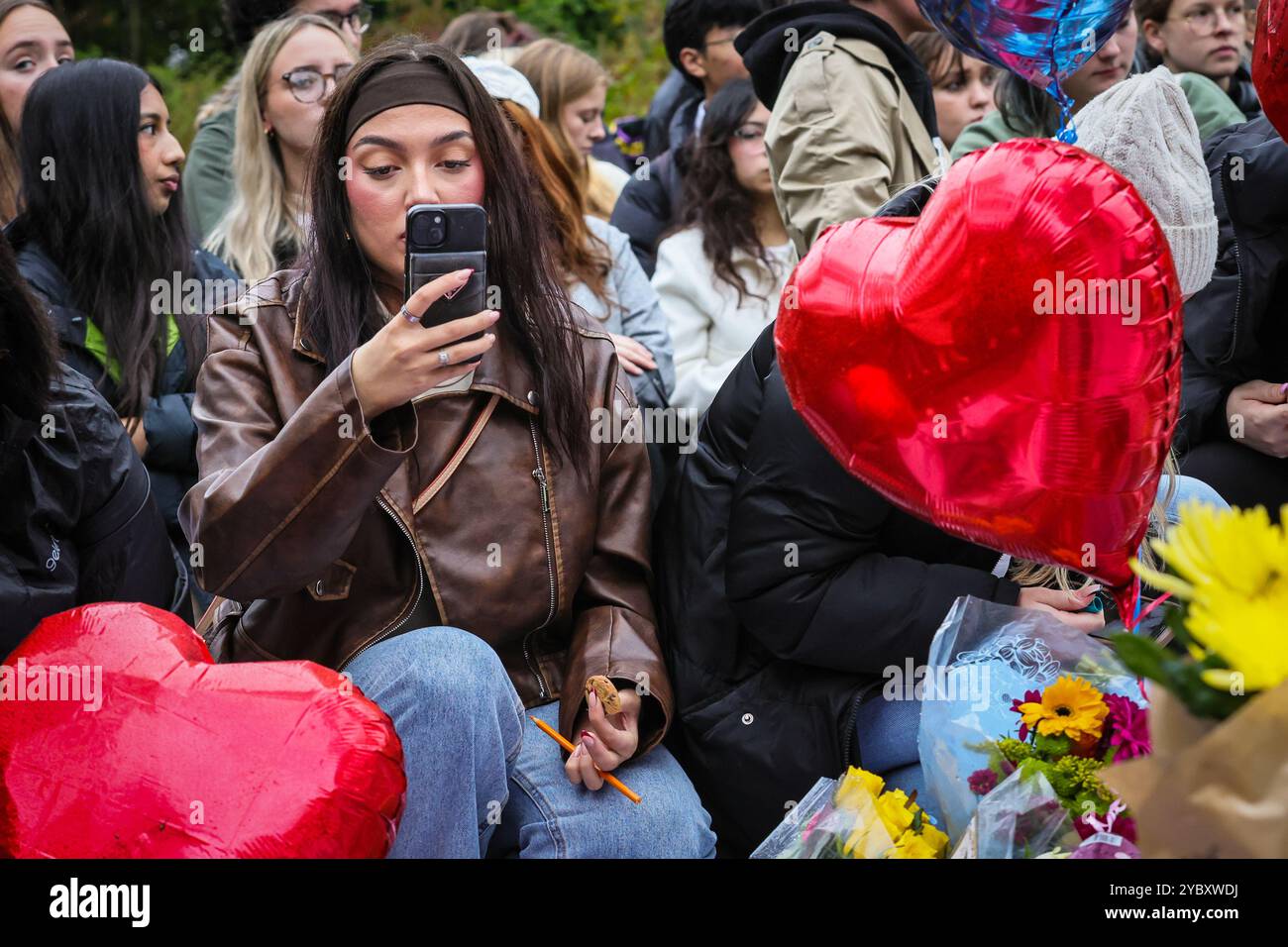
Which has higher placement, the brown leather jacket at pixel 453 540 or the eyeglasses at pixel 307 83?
the eyeglasses at pixel 307 83

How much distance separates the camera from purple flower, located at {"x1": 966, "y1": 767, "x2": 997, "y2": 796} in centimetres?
201

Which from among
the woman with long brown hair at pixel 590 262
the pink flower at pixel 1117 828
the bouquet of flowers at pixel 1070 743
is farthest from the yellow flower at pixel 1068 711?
the woman with long brown hair at pixel 590 262

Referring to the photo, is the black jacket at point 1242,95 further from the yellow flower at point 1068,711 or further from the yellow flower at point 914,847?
the yellow flower at point 914,847

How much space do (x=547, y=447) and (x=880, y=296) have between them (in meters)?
0.89

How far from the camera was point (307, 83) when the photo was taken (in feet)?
13.6

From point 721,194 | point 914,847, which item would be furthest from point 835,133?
point 914,847

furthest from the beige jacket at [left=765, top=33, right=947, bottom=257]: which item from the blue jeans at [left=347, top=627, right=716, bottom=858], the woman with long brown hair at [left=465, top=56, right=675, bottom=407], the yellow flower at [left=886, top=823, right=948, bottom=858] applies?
the yellow flower at [left=886, top=823, right=948, bottom=858]

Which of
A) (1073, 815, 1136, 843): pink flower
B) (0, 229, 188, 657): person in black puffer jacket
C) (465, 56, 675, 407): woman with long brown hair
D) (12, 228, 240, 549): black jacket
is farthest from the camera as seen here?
(465, 56, 675, 407): woman with long brown hair

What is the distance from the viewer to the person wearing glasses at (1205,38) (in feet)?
14.3

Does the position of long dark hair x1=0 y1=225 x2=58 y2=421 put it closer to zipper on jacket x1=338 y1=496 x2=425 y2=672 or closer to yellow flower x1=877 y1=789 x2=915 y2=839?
zipper on jacket x1=338 y1=496 x2=425 y2=672

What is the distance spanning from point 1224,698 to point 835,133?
2.24 metres

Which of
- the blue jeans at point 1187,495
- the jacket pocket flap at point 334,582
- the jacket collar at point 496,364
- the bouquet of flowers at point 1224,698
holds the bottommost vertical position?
the jacket pocket flap at point 334,582

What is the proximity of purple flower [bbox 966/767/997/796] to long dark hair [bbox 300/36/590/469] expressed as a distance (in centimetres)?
94
